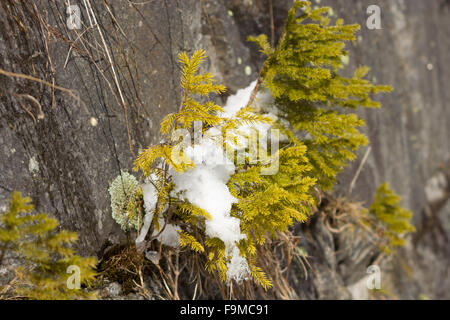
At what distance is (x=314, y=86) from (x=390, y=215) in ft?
6.71

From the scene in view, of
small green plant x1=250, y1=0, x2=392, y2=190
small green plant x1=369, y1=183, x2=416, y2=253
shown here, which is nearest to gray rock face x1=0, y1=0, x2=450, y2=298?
small green plant x1=369, y1=183, x2=416, y2=253

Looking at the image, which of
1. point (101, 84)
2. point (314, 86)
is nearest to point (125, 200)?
point (101, 84)

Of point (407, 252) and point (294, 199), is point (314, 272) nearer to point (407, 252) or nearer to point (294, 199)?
point (294, 199)

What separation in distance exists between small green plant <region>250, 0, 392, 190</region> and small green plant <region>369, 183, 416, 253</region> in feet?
5.27

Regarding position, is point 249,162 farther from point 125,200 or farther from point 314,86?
point 125,200

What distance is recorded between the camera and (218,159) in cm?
196

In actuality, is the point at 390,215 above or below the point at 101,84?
below

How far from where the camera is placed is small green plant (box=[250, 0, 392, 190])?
198cm

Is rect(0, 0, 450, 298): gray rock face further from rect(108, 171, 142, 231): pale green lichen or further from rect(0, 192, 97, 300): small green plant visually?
rect(0, 192, 97, 300): small green plant

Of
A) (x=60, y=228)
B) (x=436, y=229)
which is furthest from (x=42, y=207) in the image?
(x=436, y=229)

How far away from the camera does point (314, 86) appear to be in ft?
6.85

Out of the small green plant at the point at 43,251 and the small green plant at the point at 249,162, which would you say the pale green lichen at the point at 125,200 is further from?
the small green plant at the point at 43,251

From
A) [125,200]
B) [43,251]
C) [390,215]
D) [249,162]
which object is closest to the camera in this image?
[43,251]

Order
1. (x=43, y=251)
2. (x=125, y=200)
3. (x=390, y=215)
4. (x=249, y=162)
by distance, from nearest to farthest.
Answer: (x=43, y=251) < (x=249, y=162) < (x=125, y=200) < (x=390, y=215)
